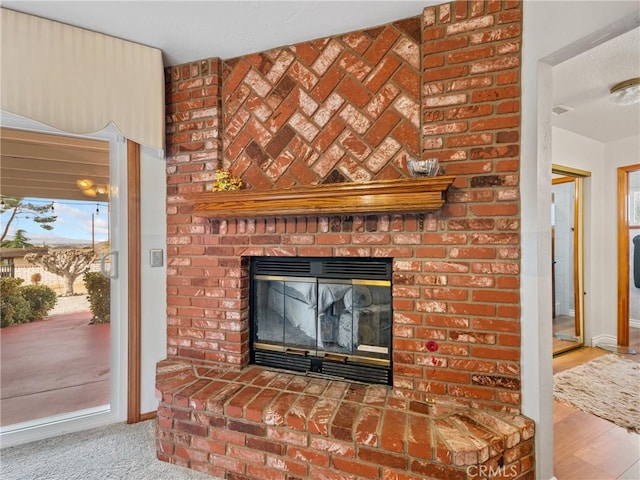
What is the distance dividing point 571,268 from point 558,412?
84.9 inches

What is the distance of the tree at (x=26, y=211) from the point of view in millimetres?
1762

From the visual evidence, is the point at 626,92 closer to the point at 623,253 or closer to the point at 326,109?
the point at 623,253

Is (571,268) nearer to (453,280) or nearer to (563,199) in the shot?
(563,199)

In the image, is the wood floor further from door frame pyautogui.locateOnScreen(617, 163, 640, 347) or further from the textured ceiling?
the textured ceiling

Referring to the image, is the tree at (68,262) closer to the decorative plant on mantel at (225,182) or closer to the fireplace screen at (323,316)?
the decorative plant on mantel at (225,182)

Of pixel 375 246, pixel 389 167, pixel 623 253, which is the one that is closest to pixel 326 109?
pixel 389 167

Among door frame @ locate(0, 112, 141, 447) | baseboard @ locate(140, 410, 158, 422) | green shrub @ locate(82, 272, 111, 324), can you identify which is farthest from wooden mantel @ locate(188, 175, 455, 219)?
baseboard @ locate(140, 410, 158, 422)

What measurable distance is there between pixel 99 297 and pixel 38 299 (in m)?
0.32

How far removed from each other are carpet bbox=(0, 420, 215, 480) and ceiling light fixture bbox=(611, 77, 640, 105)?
3.59 m

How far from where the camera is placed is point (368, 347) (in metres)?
1.70

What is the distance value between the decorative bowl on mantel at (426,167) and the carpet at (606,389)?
6.75 feet

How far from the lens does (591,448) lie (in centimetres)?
169

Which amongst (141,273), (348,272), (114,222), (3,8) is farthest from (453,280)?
(3,8)

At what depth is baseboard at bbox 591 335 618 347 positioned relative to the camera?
327 centimetres
